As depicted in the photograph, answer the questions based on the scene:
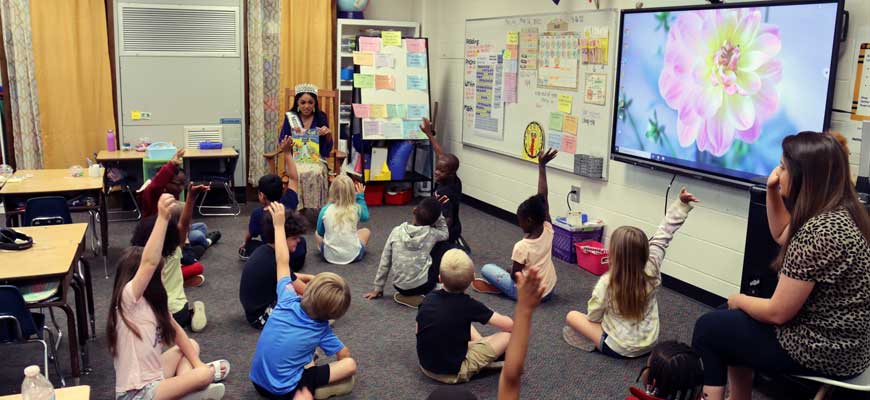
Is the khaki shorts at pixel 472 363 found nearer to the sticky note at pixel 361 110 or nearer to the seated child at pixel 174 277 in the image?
the seated child at pixel 174 277

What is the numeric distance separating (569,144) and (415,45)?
2316 mm

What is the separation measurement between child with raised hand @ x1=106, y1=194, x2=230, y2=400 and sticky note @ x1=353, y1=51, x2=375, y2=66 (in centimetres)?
458

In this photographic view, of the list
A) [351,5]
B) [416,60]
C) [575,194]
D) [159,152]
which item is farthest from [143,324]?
[351,5]

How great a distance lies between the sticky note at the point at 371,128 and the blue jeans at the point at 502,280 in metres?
2.80

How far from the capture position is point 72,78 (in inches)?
262

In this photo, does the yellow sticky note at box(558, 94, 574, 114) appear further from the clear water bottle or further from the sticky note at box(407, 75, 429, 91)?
the clear water bottle

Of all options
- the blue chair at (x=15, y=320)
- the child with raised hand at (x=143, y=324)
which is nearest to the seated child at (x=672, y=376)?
the child with raised hand at (x=143, y=324)

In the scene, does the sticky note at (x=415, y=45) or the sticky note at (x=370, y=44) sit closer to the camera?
the sticky note at (x=370, y=44)

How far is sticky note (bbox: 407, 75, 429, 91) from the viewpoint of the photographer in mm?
7352

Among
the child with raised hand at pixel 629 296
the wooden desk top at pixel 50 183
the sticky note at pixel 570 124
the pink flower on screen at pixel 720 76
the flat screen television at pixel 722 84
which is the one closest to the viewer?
the child with raised hand at pixel 629 296

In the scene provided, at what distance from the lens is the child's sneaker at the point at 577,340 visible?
3.87 m

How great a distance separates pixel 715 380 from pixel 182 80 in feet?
18.7

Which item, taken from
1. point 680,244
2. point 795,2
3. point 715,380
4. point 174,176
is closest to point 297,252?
point 174,176

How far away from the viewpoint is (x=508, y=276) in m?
4.68
